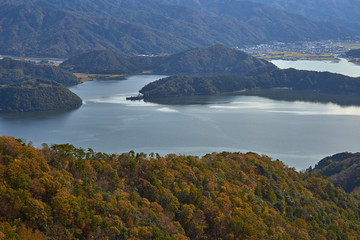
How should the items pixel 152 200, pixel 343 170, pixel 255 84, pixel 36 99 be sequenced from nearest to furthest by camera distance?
pixel 152 200, pixel 343 170, pixel 36 99, pixel 255 84

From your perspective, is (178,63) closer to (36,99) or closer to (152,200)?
(36,99)

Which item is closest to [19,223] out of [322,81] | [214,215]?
[214,215]

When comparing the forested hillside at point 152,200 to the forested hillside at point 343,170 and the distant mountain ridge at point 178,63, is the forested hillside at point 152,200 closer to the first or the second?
the forested hillside at point 343,170

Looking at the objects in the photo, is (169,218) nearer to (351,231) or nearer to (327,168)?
(351,231)

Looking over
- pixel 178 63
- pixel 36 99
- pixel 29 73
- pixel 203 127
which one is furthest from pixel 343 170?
pixel 178 63

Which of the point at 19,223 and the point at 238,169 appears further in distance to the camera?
the point at 238,169

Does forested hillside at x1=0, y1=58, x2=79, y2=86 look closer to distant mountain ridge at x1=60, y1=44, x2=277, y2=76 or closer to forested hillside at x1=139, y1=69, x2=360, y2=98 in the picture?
distant mountain ridge at x1=60, y1=44, x2=277, y2=76
